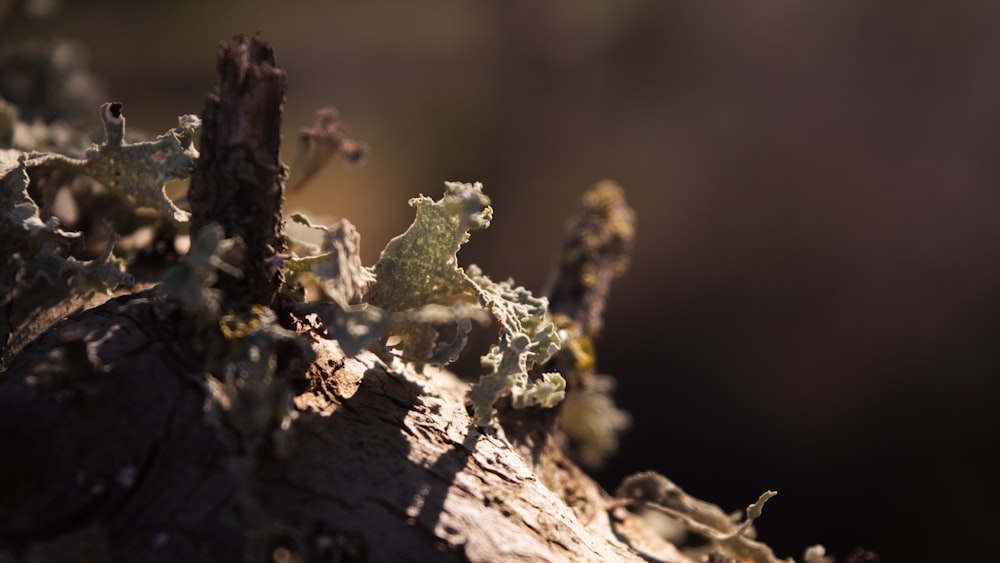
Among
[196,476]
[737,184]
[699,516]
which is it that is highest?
[737,184]

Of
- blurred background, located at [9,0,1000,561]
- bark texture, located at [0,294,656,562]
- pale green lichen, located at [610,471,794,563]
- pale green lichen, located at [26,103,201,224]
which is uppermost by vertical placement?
blurred background, located at [9,0,1000,561]

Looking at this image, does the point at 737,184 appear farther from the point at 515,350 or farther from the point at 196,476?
the point at 196,476

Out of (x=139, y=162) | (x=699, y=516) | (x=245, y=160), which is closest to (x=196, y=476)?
(x=245, y=160)

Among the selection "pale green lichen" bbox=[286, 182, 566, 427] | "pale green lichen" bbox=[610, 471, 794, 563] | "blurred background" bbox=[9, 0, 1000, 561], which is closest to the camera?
"pale green lichen" bbox=[286, 182, 566, 427]

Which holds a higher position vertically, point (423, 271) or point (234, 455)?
point (423, 271)

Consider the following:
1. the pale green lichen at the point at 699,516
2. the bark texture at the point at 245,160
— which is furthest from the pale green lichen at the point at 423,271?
the pale green lichen at the point at 699,516

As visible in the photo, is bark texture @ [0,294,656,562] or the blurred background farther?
the blurred background

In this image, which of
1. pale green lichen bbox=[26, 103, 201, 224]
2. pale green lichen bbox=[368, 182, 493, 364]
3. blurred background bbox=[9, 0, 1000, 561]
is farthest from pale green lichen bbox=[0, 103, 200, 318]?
blurred background bbox=[9, 0, 1000, 561]

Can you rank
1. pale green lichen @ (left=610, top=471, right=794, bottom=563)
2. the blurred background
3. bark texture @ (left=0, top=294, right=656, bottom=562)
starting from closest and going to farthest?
1. bark texture @ (left=0, top=294, right=656, bottom=562)
2. pale green lichen @ (left=610, top=471, right=794, bottom=563)
3. the blurred background

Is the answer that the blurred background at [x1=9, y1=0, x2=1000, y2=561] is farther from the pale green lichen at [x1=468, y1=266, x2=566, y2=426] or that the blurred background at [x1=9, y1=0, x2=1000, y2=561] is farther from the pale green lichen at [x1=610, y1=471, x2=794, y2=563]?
the pale green lichen at [x1=468, y1=266, x2=566, y2=426]
